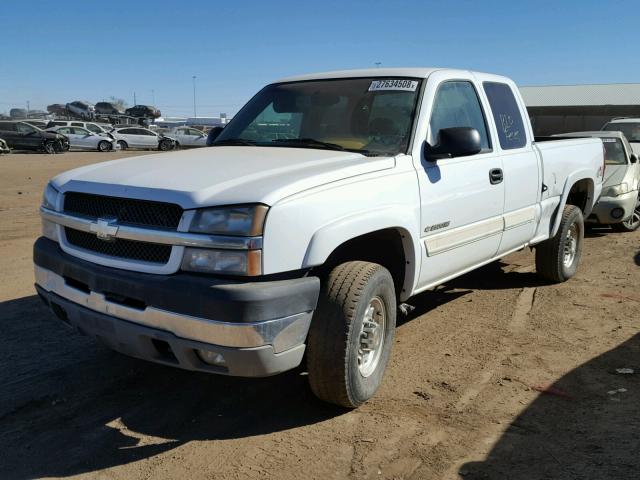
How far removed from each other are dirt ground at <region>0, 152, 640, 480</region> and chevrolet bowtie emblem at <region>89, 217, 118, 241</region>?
1115 millimetres

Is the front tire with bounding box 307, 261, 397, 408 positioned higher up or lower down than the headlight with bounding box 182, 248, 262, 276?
lower down

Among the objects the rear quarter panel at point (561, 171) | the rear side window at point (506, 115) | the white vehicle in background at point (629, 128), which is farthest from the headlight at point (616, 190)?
the rear side window at point (506, 115)

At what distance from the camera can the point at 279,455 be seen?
3229mm

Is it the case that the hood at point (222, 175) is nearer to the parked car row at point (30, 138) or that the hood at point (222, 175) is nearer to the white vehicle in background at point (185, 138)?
the parked car row at point (30, 138)

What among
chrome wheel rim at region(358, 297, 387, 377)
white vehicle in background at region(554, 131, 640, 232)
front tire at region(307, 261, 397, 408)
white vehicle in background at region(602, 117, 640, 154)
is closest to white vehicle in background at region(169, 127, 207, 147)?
white vehicle in background at region(602, 117, 640, 154)

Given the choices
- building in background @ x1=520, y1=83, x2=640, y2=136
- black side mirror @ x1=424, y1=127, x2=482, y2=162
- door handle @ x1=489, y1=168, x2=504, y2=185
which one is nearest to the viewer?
black side mirror @ x1=424, y1=127, x2=482, y2=162

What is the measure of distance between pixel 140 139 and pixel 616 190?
104 feet

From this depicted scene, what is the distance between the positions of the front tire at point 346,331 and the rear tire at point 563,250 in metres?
3.27

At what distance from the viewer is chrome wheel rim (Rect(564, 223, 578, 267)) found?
6691 mm

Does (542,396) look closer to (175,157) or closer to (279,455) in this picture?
(279,455)

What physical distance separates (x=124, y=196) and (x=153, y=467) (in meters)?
1.41

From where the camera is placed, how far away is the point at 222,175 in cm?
334

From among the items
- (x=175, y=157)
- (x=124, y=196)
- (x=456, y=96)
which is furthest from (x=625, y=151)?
(x=124, y=196)

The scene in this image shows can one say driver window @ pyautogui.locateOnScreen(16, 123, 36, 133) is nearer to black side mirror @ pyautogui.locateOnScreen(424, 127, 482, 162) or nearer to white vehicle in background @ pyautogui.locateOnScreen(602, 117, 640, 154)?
white vehicle in background @ pyautogui.locateOnScreen(602, 117, 640, 154)
